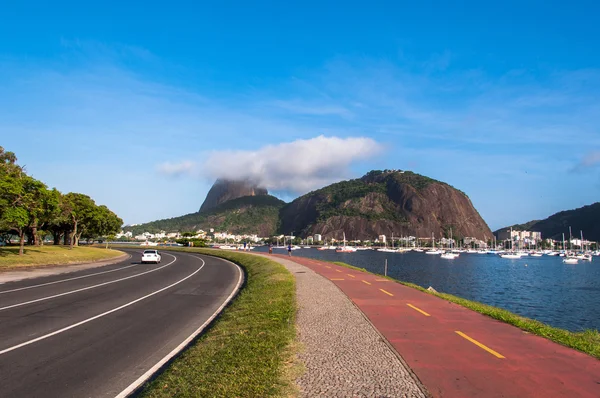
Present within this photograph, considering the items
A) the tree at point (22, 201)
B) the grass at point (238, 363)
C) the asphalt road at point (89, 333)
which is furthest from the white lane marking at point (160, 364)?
the tree at point (22, 201)

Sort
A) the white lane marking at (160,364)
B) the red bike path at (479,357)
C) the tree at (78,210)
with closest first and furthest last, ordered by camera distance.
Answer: the red bike path at (479,357) < the white lane marking at (160,364) < the tree at (78,210)

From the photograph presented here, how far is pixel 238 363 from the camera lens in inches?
261

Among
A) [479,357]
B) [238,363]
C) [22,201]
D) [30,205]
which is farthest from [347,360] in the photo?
[30,205]

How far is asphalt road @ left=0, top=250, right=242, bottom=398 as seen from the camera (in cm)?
641

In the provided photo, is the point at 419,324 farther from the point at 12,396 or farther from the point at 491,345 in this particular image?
the point at 12,396

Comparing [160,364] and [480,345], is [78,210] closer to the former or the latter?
[160,364]

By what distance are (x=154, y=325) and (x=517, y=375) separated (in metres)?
8.35

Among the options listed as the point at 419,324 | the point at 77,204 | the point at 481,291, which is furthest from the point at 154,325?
the point at 77,204

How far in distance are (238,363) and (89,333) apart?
4.91m

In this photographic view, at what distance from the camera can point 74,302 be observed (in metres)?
14.0

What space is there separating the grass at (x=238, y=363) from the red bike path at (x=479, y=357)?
85.7 inches

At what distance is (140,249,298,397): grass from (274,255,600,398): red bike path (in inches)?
85.7

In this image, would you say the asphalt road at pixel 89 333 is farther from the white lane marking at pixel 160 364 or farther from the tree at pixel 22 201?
the tree at pixel 22 201

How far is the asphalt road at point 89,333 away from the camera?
6406 mm
